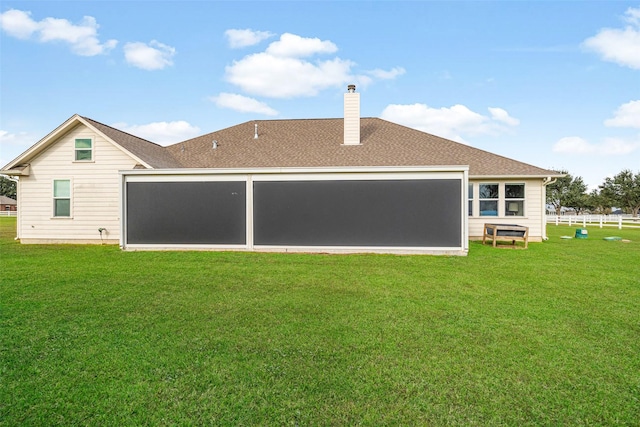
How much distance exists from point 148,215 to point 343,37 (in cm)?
1119

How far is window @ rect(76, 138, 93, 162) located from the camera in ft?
45.1

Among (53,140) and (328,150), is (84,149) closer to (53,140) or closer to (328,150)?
(53,140)

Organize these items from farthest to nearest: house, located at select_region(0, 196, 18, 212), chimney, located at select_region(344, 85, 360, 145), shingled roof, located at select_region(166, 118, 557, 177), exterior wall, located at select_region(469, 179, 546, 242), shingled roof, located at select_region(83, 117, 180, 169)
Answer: house, located at select_region(0, 196, 18, 212) < chimney, located at select_region(344, 85, 360, 145) < shingled roof, located at select_region(166, 118, 557, 177) < exterior wall, located at select_region(469, 179, 546, 242) < shingled roof, located at select_region(83, 117, 180, 169)

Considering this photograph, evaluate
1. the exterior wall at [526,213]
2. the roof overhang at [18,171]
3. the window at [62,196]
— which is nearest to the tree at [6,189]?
the roof overhang at [18,171]

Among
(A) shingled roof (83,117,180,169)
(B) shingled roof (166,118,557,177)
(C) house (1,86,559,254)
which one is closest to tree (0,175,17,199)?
(C) house (1,86,559,254)

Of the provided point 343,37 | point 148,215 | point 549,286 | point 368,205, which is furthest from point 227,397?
point 343,37

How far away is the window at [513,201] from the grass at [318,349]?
752 cm

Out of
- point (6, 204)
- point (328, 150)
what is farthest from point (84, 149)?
point (6, 204)

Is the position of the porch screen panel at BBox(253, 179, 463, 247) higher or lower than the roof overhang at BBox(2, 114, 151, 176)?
lower

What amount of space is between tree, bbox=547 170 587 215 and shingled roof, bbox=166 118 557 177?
1919 inches

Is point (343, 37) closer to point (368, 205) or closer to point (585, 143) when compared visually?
point (368, 205)

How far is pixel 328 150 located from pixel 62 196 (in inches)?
443

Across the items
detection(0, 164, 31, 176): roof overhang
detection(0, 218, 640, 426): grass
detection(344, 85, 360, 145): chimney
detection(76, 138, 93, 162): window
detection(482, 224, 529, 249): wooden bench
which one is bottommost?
detection(0, 218, 640, 426): grass

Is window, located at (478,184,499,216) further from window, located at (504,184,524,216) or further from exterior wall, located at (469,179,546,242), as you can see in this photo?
window, located at (504,184,524,216)
